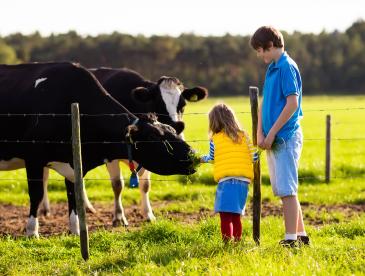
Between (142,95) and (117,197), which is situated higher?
(142,95)

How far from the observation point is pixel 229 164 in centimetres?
698

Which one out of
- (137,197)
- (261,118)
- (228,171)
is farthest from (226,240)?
(137,197)

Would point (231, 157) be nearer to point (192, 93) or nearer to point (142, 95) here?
point (142, 95)

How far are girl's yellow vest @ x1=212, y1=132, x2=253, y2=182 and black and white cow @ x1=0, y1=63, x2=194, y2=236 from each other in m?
1.82

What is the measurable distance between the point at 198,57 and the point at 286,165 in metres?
91.4

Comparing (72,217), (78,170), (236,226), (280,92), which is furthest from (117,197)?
(280,92)

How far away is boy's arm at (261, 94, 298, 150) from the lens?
660cm

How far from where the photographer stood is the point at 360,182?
1429cm

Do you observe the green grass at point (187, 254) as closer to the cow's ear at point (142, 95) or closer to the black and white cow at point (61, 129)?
the black and white cow at point (61, 129)

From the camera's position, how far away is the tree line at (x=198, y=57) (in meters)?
87.9

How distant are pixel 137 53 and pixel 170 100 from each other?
79.1 m

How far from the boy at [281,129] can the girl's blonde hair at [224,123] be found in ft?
0.89

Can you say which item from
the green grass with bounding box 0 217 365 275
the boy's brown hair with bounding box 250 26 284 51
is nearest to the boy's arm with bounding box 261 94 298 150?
the boy's brown hair with bounding box 250 26 284 51

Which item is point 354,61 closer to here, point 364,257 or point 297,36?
point 297,36
